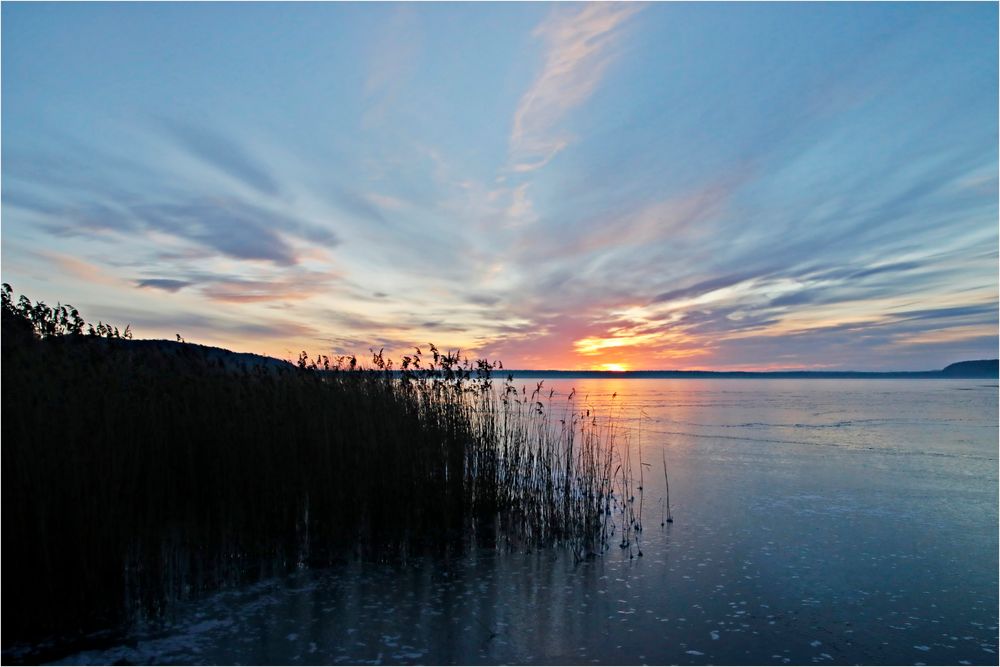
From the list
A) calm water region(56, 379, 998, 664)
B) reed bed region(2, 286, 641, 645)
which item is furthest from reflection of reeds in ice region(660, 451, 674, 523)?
reed bed region(2, 286, 641, 645)

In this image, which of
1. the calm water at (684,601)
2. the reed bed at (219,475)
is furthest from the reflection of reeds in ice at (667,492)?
the reed bed at (219,475)

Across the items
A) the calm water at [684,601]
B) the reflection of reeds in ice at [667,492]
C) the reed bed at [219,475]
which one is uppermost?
the reed bed at [219,475]

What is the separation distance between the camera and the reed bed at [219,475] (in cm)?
446

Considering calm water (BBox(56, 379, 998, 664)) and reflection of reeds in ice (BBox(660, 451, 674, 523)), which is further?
reflection of reeds in ice (BBox(660, 451, 674, 523))

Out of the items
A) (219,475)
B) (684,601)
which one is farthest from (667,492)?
(219,475)

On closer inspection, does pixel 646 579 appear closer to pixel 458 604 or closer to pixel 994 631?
pixel 458 604

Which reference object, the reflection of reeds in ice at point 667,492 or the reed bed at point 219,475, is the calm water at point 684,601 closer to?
the reflection of reeds in ice at point 667,492

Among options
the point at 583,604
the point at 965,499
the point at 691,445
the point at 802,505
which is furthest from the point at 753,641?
the point at 691,445

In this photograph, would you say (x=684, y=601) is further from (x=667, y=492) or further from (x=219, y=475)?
(x=219, y=475)

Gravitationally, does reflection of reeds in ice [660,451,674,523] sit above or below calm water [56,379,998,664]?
above

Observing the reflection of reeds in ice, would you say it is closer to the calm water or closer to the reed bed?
the calm water

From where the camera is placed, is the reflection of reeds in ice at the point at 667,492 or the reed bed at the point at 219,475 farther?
the reflection of reeds in ice at the point at 667,492

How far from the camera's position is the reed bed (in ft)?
14.6

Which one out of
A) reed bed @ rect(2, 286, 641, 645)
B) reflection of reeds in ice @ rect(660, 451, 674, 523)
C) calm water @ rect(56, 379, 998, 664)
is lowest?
calm water @ rect(56, 379, 998, 664)
